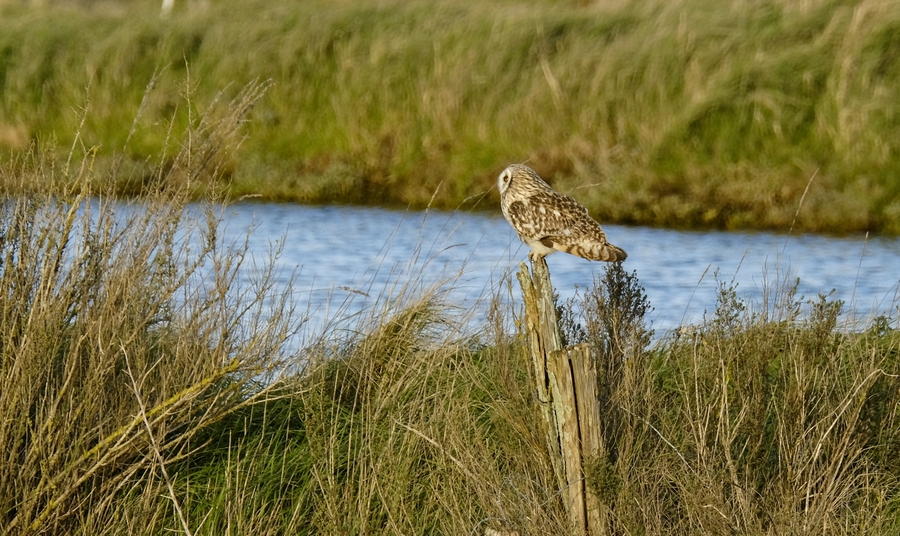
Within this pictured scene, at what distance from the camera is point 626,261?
12.1m

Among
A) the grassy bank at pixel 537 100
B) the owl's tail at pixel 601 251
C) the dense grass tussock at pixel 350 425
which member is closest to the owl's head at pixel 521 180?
the owl's tail at pixel 601 251

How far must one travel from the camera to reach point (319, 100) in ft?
55.3

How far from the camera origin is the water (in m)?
10.1

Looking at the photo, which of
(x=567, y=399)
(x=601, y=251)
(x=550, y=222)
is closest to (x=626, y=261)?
(x=550, y=222)

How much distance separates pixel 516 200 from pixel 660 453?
4.48 ft

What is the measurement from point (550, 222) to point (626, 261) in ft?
21.6

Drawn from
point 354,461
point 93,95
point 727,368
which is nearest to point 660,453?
point 727,368

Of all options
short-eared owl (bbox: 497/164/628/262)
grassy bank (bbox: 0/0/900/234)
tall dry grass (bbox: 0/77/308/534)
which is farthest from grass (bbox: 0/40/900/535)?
grassy bank (bbox: 0/0/900/234)

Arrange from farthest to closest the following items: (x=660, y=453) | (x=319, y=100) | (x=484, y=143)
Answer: (x=319, y=100), (x=484, y=143), (x=660, y=453)

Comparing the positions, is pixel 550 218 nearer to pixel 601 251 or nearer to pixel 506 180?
pixel 601 251

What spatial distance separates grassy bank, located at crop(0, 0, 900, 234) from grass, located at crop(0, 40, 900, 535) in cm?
784

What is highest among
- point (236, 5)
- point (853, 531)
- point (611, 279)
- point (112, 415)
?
point (236, 5)

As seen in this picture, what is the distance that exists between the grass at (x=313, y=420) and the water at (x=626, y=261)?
10.7 feet

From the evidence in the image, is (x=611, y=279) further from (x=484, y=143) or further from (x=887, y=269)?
(x=484, y=143)
